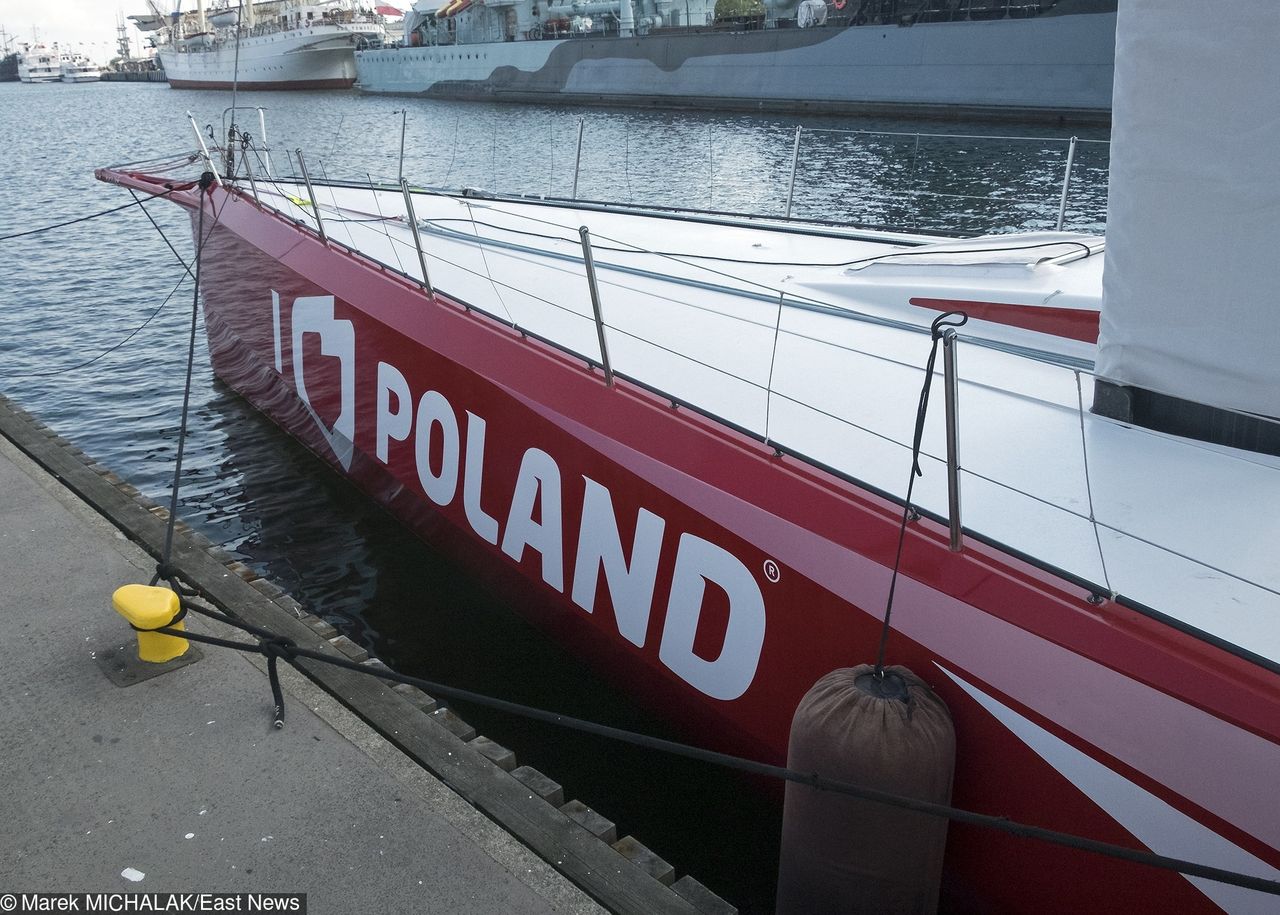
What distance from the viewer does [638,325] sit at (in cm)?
409

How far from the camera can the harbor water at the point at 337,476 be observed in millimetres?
3791

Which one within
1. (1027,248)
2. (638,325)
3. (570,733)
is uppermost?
(1027,248)

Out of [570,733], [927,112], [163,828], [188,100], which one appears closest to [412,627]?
[570,733]

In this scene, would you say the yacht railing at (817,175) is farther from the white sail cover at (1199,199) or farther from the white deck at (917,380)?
the white sail cover at (1199,199)

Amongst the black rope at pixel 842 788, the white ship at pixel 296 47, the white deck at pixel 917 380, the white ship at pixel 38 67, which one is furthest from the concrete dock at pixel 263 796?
the white ship at pixel 38 67

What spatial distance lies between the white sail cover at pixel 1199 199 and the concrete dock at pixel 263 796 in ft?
5.81

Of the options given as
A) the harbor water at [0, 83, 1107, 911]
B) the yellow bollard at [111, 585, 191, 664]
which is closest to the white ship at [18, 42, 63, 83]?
the harbor water at [0, 83, 1107, 911]

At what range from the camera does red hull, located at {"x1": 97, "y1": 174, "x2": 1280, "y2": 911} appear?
2.04 meters

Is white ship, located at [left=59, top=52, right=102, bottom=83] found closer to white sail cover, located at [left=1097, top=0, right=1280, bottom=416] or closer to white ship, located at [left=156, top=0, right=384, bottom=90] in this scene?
white ship, located at [left=156, top=0, right=384, bottom=90]

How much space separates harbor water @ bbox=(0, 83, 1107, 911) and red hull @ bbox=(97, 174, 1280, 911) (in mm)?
372

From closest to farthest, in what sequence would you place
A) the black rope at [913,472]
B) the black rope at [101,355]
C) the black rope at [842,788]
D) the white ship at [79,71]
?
the black rope at [842,788]
the black rope at [913,472]
the black rope at [101,355]
the white ship at [79,71]

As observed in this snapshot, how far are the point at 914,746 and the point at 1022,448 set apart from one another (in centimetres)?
109

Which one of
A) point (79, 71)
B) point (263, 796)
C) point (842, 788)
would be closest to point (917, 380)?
point (842, 788)

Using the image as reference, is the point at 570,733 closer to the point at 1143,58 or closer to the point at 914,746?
the point at 914,746
